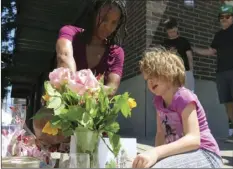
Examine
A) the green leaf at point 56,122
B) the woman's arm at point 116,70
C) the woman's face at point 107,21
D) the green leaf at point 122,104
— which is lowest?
the green leaf at point 56,122

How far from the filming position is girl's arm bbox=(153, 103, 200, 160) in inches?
53.8

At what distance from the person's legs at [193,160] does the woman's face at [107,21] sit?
0.94m

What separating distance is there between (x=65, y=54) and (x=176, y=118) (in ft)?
2.40

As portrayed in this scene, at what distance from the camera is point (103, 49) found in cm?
217

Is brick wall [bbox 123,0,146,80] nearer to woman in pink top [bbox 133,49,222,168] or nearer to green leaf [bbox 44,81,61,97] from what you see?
woman in pink top [bbox 133,49,222,168]

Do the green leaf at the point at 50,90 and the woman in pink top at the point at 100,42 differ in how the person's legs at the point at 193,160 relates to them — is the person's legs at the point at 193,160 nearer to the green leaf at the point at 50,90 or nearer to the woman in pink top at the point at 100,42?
the green leaf at the point at 50,90

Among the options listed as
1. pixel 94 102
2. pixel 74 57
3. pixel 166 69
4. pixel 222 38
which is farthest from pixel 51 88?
pixel 222 38

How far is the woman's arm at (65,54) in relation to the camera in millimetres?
1858

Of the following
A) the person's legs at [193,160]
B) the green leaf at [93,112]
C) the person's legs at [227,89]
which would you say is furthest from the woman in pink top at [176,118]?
the person's legs at [227,89]

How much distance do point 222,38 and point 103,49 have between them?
3119mm

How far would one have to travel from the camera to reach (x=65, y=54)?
1.91 meters

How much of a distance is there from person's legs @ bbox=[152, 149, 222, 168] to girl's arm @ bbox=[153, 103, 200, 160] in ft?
0.08

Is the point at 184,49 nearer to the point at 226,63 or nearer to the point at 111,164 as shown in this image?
the point at 226,63

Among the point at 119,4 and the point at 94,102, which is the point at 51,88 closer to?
the point at 94,102
